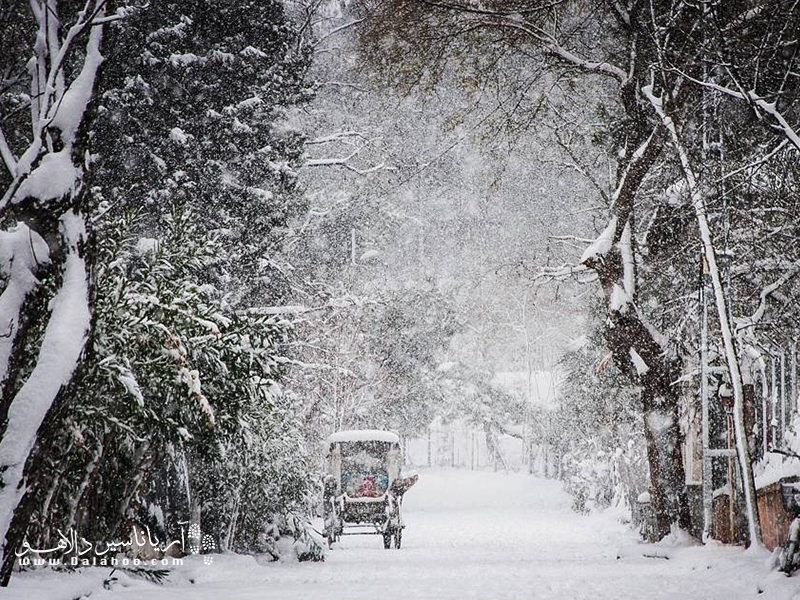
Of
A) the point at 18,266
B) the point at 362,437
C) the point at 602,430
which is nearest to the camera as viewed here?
the point at 18,266

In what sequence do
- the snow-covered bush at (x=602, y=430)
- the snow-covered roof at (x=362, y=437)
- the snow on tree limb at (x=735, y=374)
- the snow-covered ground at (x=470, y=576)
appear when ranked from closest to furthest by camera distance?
the snow-covered ground at (x=470, y=576) < the snow on tree limb at (x=735, y=374) < the snow-covered roof at (x=362, y=437) < the snow-covered bush at (x=602, y=430)

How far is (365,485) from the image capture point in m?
22.7

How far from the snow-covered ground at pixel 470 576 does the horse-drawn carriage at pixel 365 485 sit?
60 cm

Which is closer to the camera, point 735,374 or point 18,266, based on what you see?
point 18,266

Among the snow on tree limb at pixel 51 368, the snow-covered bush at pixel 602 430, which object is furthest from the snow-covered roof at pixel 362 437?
the snow on tree limb at pixel 51 368

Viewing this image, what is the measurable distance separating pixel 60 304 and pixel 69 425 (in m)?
1.98

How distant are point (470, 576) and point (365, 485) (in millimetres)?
11732

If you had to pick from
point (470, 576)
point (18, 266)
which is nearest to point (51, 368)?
point (18, 266)

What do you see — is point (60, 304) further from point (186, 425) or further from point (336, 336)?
point (336, 336)

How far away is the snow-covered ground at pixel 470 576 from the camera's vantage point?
825 cm

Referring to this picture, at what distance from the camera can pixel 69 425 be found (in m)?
7.69

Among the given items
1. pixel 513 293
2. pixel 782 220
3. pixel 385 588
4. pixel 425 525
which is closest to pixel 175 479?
pixel 385 588

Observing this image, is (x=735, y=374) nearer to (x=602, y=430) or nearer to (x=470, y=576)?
(x=470, y=576)

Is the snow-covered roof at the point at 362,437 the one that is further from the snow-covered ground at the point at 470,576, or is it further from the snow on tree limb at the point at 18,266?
the snow on tree limb at the point at 18,266
